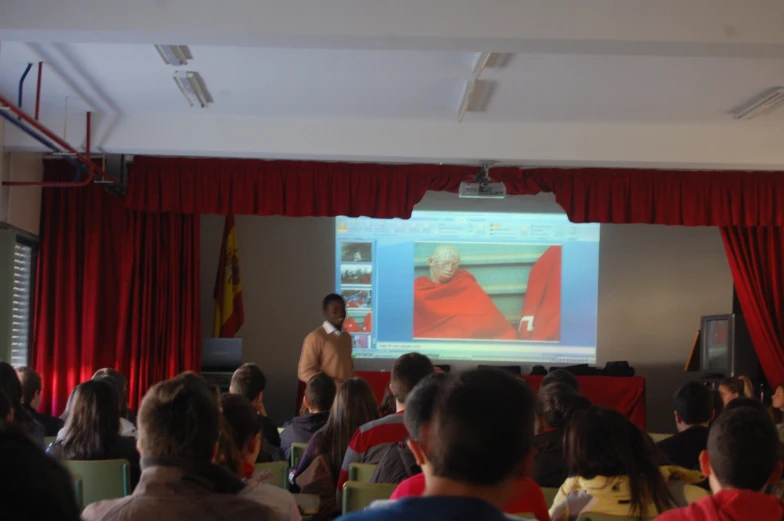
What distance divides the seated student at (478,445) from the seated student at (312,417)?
300 centimetres

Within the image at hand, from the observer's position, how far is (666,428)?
8648mm

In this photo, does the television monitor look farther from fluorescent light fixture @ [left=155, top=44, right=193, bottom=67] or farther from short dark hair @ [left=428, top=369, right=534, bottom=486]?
short dark hair @ [left=428, top=369, right=534, bottom=486]

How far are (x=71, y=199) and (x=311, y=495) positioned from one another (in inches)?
182

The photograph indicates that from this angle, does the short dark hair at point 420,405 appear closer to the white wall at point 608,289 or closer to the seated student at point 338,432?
the seated student at point 338,432

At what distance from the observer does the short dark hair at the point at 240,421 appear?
250cm

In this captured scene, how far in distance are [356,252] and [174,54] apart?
4.01 m

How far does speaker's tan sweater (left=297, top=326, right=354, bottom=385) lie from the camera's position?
21.8ft

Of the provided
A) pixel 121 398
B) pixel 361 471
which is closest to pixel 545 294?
pixel 121 398

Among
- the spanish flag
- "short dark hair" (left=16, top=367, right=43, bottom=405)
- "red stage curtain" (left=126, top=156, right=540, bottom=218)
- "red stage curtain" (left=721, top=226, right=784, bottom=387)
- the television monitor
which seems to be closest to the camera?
"short dark hair" (left=16, top=367, right=43, bottom=405)

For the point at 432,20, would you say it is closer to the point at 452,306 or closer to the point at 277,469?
the point at 277,469

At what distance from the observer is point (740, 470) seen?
6.40 feet

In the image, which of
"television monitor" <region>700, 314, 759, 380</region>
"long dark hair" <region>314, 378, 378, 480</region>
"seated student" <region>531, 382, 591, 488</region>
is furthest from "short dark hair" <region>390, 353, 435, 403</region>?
"television monitor" <region>700, 314, 759, 380</region>

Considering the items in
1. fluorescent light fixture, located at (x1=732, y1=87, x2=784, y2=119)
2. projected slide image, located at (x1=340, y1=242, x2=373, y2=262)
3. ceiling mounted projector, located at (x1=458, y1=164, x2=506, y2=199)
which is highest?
fluorescent light fixture, located at (x1=732, y1=87, x2=784, y2=119)

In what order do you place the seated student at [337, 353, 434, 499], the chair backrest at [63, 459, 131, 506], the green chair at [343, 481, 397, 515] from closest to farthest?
the green chair at [343, 481, 397, 515]
the chair backrest at [63, 459, 131, 506]
the seated student at [337, 353, 434, 499]
